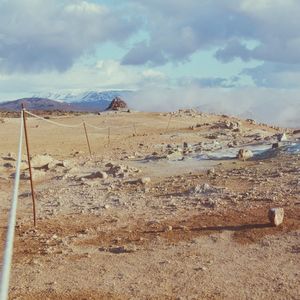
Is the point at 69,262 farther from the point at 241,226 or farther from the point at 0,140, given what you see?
the point at 0,140

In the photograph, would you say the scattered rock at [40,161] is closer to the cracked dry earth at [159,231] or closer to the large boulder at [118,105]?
the cracked dry earth at [159,231]

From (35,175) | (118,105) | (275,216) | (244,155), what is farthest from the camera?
(118,105)

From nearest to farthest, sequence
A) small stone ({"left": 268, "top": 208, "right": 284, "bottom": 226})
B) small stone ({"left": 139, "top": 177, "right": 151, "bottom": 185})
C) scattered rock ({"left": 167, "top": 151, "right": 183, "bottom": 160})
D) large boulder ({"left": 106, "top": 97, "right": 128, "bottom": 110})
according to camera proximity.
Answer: small stone ({"left": 268, "top": 208, "right": 284, "bottom": 226}) < small stone ({"left": 139, "top": 177, "right": 151, "bottom": 185}) < scattered rock ({"left": 167, "top": 151, "right": 183, "bottom": 160}) < large boulder ({"left": 106, "top": 97, "right": 128, "bottom": 110})

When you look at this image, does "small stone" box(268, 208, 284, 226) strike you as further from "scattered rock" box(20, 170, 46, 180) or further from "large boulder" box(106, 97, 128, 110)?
"large boulder" box(106, 97, 128, 110)

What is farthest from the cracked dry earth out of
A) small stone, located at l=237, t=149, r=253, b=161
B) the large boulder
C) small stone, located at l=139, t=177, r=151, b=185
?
the large boulder

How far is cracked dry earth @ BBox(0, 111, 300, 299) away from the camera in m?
8.12

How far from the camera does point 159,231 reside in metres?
10.6

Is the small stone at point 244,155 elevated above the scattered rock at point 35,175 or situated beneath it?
elevated above

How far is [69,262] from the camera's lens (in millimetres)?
9203

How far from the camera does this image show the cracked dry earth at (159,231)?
320 inches

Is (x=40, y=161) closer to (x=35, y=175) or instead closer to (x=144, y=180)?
(x=35, y=175)

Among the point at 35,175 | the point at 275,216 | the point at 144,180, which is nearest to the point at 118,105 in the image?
the point at 35,175

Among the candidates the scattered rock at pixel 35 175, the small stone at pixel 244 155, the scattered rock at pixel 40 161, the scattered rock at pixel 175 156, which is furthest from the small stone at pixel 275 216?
the scattered rock at pixel 40 161

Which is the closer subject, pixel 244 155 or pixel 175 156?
pixel 244 155
